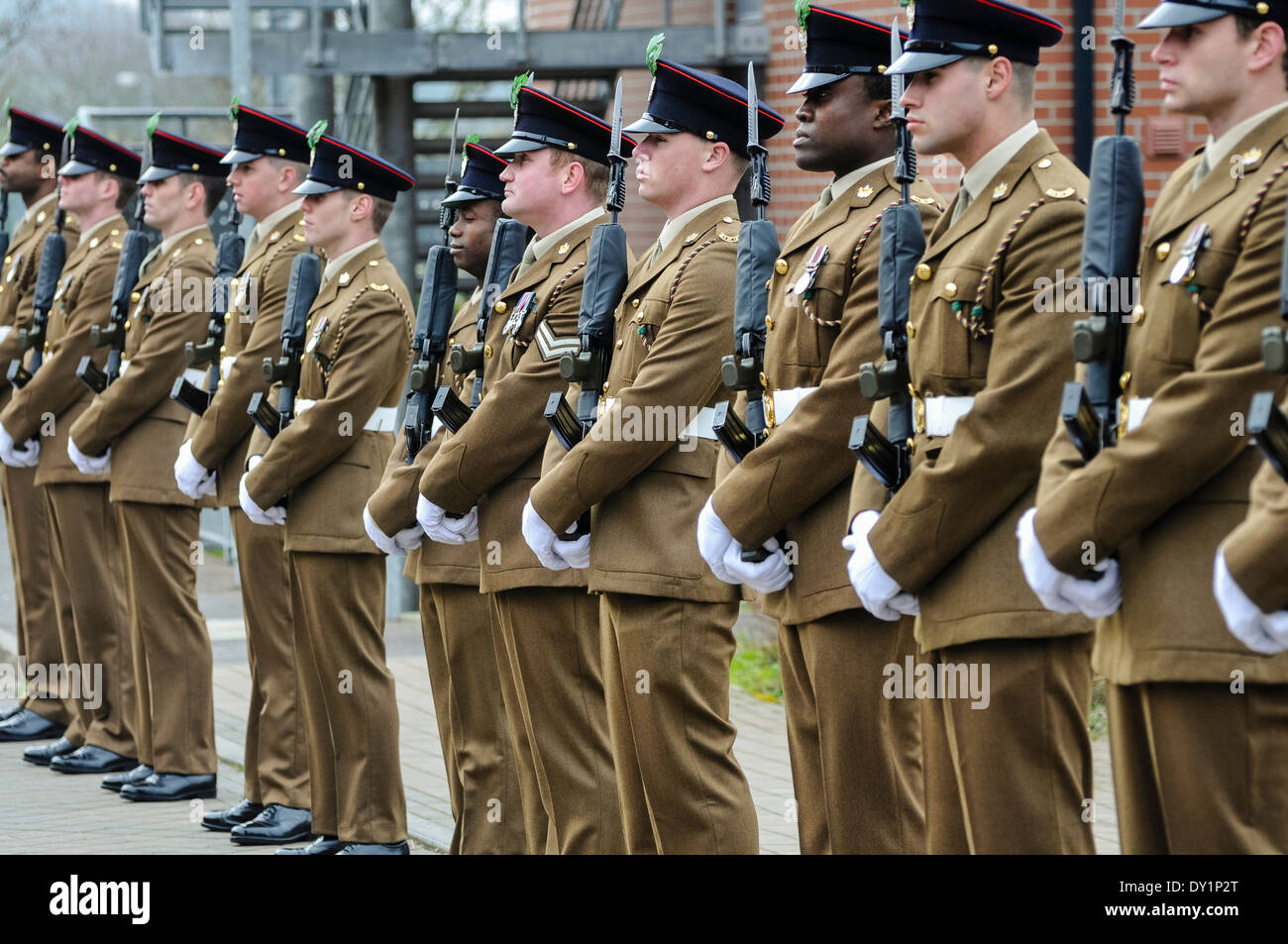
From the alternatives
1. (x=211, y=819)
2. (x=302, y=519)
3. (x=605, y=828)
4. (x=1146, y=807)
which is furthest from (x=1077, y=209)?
(x=211, y=819)

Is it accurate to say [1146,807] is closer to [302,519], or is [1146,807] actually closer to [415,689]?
[302,519]

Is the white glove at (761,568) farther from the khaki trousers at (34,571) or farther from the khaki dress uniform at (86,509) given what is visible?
the khaki trousers at (34,571)

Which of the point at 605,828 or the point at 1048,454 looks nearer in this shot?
the point at 1048,454

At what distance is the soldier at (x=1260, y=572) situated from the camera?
3.13 metres

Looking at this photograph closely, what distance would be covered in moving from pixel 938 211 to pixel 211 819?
3659mm

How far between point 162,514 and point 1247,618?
204 inches

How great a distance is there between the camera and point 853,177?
4699mm

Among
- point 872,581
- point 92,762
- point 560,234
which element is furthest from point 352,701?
point 872,581

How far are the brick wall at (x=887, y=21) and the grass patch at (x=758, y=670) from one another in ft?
6.85

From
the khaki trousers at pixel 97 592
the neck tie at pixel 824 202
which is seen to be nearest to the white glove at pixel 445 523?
the neck tie at pixel 824 202

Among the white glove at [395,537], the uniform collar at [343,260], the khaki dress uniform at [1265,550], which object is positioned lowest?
the white glove at [395,537]

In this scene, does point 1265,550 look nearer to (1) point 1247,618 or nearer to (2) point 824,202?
(1) point 1247,618

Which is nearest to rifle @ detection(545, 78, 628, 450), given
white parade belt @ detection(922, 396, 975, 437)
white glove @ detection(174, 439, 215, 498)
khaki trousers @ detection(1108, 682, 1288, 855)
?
white parade belt @ detection(922, 396, 975, 437)
